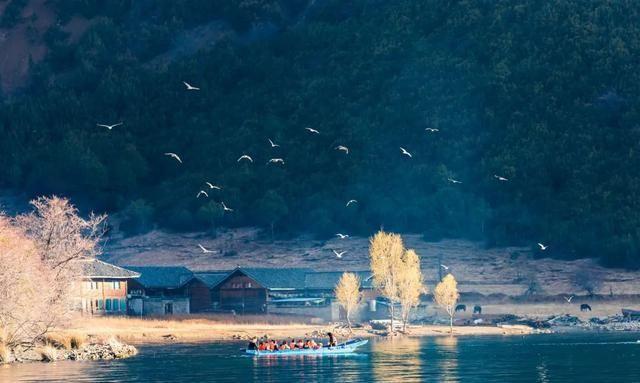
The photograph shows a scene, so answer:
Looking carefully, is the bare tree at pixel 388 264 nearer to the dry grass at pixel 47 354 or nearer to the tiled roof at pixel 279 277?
the tiled roof at pixel 279 277

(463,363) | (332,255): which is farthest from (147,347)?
(332,255)

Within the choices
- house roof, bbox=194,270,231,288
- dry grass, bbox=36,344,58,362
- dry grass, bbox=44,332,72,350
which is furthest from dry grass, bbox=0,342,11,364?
house roof, bbox=194,270,231,288

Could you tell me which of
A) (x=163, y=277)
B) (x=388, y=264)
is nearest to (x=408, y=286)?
(x=388, y=264)

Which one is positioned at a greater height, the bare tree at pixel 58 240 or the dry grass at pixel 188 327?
the bare tree at pixel 58 240

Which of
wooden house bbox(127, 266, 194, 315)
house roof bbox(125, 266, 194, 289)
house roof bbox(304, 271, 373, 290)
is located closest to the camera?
house roof bbox(304, 271, 373, 290)

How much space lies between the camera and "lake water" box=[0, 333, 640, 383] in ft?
293

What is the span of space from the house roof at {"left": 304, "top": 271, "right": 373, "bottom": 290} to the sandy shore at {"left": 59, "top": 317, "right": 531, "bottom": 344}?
10.5m

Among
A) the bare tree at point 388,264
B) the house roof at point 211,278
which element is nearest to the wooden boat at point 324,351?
the bare tree at point 388,264

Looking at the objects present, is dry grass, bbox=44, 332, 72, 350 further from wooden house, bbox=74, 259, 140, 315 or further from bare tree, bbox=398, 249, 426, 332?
bare tree, bbox=398, 249, 426, 332

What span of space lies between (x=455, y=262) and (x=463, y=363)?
81.9 metres

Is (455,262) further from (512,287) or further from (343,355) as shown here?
(343,355)

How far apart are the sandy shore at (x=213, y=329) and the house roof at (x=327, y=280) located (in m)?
10.5

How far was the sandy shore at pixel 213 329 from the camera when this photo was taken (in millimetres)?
129625

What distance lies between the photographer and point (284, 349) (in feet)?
364
